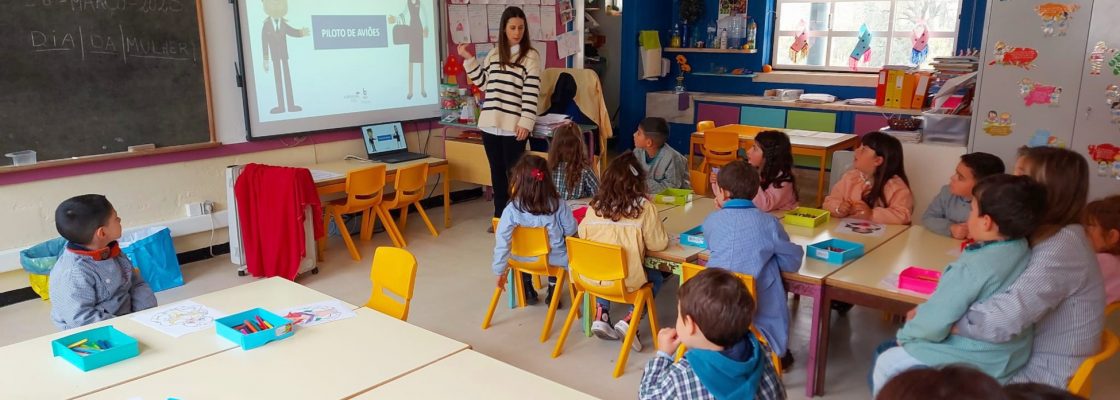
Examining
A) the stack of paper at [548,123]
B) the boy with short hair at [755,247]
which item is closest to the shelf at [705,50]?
the stack of paper at [548,123]

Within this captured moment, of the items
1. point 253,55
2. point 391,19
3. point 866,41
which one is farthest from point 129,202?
point 866,41

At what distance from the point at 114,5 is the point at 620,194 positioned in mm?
3219

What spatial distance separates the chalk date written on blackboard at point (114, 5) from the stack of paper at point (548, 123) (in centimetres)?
244

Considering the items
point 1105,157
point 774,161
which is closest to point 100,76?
point 774,161

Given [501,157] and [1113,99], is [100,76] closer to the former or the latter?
[501,157]

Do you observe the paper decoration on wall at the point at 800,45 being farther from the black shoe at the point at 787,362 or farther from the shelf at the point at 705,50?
the black shoe at the point at 787,362

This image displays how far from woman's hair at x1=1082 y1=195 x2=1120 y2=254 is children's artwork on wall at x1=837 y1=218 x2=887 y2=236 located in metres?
0.77

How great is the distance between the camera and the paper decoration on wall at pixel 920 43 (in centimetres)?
740

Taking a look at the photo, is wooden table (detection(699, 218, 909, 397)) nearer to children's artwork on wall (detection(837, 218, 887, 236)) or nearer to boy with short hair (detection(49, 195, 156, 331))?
children's artwork on wall (detection(837, 218, 887, 236))

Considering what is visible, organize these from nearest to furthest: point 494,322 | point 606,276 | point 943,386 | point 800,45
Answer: point 943,386
point 606,276
point 494,322
point 800,45

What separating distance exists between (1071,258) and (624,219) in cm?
162

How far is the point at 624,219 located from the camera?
325 cm

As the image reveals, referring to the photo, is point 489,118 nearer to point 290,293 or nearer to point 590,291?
point 590,291

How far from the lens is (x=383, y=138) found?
5875mm
